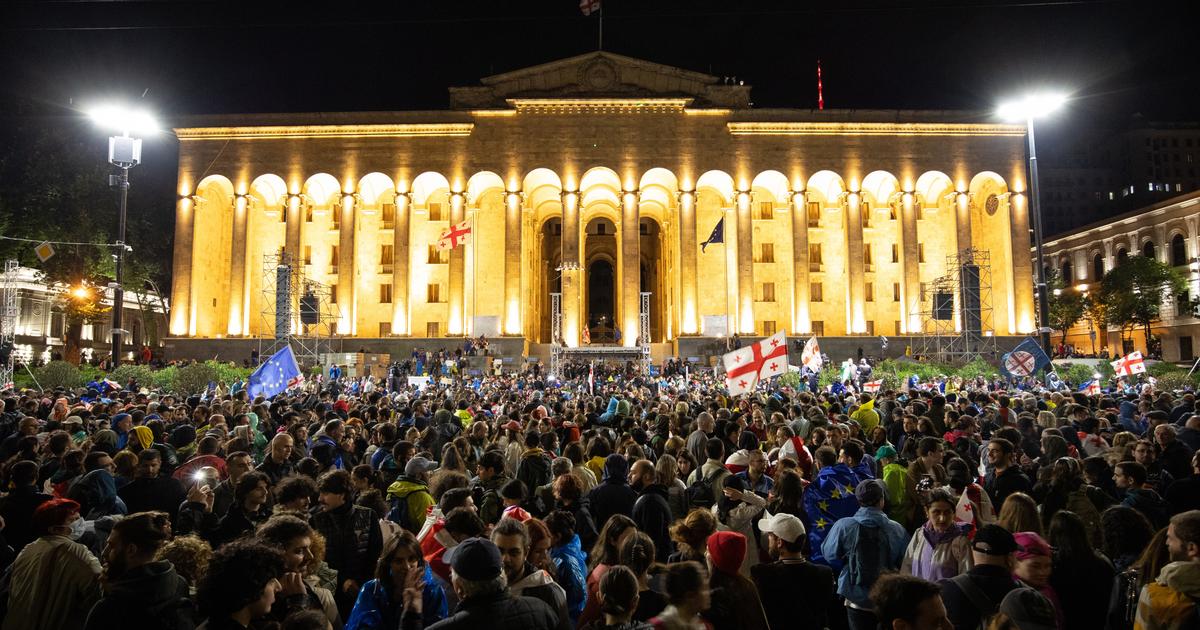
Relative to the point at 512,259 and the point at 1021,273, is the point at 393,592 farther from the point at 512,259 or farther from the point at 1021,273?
the point at 1021,273

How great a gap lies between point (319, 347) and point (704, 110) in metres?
26.7

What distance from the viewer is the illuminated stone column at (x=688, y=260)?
4409 centimetres

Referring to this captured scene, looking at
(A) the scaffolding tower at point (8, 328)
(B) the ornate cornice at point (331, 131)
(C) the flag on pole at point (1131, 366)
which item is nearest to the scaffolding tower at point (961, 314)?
(C) the flag on pole at point (1131, 366)

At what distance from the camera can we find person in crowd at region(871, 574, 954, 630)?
330 centimetres

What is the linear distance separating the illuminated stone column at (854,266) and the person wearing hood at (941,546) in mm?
41285

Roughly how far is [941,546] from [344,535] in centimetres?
414

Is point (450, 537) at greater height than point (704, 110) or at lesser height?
lesser

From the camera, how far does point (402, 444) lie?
298 inches

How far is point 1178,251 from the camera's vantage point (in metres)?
54.0

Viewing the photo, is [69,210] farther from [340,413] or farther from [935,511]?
[935,511]

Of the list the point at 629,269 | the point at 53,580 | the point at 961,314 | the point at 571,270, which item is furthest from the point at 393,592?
the point at 629,269

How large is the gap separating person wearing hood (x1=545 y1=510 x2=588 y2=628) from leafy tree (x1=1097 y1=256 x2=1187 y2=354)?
195 feet

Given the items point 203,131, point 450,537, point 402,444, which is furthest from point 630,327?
point 450,537

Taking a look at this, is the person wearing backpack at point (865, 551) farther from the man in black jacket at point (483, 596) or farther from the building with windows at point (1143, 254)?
the building with windows at point (1143, 254)
